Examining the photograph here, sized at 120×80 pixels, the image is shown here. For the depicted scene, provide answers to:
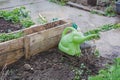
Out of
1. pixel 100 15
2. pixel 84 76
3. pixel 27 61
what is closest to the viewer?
pixel 84 76

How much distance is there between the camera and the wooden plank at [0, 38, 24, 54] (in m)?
2.95

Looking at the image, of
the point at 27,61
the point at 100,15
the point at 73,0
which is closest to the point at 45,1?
the point at 73,0

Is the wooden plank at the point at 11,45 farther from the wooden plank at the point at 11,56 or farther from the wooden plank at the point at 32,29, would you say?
the wooden plank at the point at 32,29

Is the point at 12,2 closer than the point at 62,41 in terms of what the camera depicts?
No

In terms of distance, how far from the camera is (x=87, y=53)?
341 cm

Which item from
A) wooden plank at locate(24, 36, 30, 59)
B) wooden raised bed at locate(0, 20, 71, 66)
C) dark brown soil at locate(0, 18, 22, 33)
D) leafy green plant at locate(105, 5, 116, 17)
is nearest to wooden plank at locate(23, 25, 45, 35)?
wooden raised bed at locate(0, 20, 71, 66)

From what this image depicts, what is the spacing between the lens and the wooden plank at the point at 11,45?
9.69 feet

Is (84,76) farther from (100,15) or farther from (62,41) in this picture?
(100,15)

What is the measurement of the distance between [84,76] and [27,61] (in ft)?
2.31

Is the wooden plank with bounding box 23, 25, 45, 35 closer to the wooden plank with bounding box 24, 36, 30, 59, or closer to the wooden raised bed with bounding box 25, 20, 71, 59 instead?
the wooden raised bed with bounding box 25, 20, 71, 59

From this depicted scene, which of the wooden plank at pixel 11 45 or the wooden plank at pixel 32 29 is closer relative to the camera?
the wooden plank at pixel 11 45

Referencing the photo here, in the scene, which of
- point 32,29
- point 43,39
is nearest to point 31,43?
point 43,39

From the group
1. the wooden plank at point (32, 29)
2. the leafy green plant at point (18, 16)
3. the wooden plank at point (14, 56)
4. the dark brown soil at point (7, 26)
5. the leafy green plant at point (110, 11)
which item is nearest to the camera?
the wooden plank at point (14, 56)

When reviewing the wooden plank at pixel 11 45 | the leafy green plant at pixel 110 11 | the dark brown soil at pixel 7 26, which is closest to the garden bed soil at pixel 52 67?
the wooden plank at pixel 11 45
